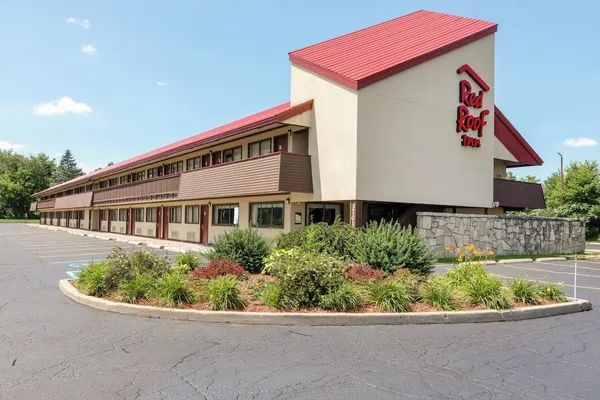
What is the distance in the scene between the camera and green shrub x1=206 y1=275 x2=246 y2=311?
7.76 meters

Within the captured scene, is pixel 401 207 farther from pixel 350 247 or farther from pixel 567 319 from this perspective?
pixel 567 319

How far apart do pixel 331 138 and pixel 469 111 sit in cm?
759

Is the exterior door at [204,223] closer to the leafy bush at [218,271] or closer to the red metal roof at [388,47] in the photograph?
the red metal roof at [388,47]

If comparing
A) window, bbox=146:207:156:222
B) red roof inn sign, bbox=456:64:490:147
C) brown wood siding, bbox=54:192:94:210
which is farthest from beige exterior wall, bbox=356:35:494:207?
brown wood siding, bbox=54:192:94:210

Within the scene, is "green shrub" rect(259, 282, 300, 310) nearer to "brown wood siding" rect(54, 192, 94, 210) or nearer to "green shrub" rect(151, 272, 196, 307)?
"green shrub" rect(151, 272, 196, 307)

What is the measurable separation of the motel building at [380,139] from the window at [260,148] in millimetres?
100

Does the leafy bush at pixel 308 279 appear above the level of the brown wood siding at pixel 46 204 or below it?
below

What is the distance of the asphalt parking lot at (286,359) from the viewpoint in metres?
4.55

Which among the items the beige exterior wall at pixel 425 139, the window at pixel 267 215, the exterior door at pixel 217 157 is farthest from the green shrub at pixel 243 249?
the exterior door at pixel 217 157

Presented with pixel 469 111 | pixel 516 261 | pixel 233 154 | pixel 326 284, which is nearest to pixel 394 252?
pixel 326 284

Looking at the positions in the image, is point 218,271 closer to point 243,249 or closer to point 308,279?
point 243,249

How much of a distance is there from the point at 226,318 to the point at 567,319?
6324 millimetres

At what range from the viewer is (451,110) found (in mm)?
20203

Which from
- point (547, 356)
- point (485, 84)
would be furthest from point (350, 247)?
point (485, 84)
